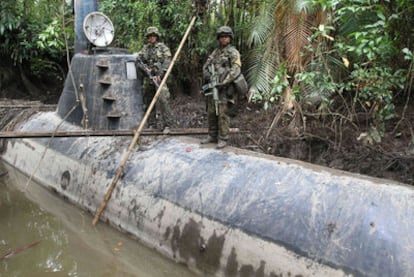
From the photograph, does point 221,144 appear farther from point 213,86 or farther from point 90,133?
point 90,133

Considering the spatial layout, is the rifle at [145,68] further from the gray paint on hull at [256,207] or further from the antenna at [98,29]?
the antenna at [98,29]

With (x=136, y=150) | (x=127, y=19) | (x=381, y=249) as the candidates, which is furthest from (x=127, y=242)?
(x=127, y=19)

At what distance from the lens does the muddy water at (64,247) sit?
222 inches

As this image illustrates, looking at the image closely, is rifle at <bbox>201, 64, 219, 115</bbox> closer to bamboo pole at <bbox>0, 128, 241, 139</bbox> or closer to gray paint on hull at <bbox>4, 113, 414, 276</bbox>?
gray paint on hull at <bbox>4, 113, 414, 276</bbox>

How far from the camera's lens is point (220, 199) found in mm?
5422

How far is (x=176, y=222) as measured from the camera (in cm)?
572

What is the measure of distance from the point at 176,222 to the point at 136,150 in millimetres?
2043

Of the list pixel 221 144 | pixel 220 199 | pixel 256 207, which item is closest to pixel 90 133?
pixel 221 144

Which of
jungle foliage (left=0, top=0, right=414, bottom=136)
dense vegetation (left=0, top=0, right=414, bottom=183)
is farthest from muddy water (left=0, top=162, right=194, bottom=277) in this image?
jungle foliage (left=0, top=0, right=414, bottom=136)

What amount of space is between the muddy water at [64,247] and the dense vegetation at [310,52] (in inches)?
125

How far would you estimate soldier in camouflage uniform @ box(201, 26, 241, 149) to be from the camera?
20.5 feet

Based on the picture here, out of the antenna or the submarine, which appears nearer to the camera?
the submarine

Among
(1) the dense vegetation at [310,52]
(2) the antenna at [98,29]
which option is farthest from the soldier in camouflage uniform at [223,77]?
(2) the antenna at [98,29]

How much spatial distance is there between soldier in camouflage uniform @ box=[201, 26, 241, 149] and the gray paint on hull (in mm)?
428
